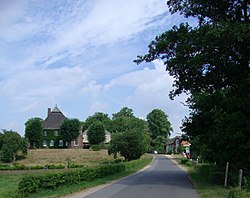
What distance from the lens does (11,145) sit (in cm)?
6544

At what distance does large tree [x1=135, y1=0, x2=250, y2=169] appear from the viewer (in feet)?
65.5

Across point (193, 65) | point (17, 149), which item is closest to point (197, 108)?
point (193, 65)

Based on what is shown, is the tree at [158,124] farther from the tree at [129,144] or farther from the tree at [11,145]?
the tree at [129,144]

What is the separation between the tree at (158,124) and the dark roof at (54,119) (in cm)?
3309

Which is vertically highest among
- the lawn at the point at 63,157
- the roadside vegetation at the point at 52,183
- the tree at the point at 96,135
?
the tree at the point at 96,135

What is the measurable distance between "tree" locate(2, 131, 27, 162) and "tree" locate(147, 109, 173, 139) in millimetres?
60339

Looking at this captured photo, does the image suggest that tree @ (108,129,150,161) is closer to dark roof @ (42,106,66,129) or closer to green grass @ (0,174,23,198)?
green grass @ (0,174,23,198)

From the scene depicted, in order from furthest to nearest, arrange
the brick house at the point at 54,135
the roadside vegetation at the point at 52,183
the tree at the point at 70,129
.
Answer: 1. the brick house at the point at 54,135
2. the tree at the point at 70,129
3. the roadside vegetation at the point at 52,183

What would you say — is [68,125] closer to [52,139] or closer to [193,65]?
[52,139]

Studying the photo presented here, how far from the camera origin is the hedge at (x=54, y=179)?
17406 millimetres

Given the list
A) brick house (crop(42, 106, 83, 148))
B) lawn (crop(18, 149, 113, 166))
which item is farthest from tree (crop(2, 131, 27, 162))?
brick house (crop(42, 106, 83, 148))

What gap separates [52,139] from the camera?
96312 mm

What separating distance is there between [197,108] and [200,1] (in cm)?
728

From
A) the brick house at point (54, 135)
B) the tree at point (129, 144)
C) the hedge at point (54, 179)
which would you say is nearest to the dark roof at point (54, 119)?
the brick house at point (54, 135)
